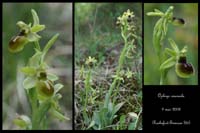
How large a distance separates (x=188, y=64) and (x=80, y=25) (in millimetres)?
600

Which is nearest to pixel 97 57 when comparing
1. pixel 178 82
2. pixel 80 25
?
pixel 80 25

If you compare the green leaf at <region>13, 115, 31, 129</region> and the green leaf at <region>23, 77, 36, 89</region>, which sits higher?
the green leaf at <region>23, 77, 36, 89</region>

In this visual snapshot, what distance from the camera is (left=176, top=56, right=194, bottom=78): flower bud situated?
3.62 meters

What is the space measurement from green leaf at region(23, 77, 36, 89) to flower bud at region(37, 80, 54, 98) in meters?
0.04

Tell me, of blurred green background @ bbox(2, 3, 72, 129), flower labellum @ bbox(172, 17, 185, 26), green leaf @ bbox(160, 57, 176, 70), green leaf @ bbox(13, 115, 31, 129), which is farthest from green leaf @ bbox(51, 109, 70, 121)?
flower labellum @ bbox(172, 17, 185, 26)

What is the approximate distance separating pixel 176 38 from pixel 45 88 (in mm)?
736

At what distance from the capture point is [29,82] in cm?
358

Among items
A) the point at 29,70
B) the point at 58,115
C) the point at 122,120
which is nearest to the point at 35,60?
the point at 29,70

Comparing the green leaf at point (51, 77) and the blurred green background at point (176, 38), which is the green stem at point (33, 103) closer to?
the green leaf at point (51, 77)

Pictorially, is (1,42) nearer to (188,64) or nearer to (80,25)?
(80,25)

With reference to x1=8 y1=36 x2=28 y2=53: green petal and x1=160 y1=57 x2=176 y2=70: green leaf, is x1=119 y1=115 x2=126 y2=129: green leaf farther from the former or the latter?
x1=8 y1=36 x2=28 y2=53: green petal

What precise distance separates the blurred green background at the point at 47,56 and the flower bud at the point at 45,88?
0.34ft

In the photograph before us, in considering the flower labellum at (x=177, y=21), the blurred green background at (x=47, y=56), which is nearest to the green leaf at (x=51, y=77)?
the blurred green background at (x=47, y=56)

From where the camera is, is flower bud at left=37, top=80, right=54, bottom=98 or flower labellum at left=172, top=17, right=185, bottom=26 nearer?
flower bud at left=37, top=80, right=54, bottom=98
